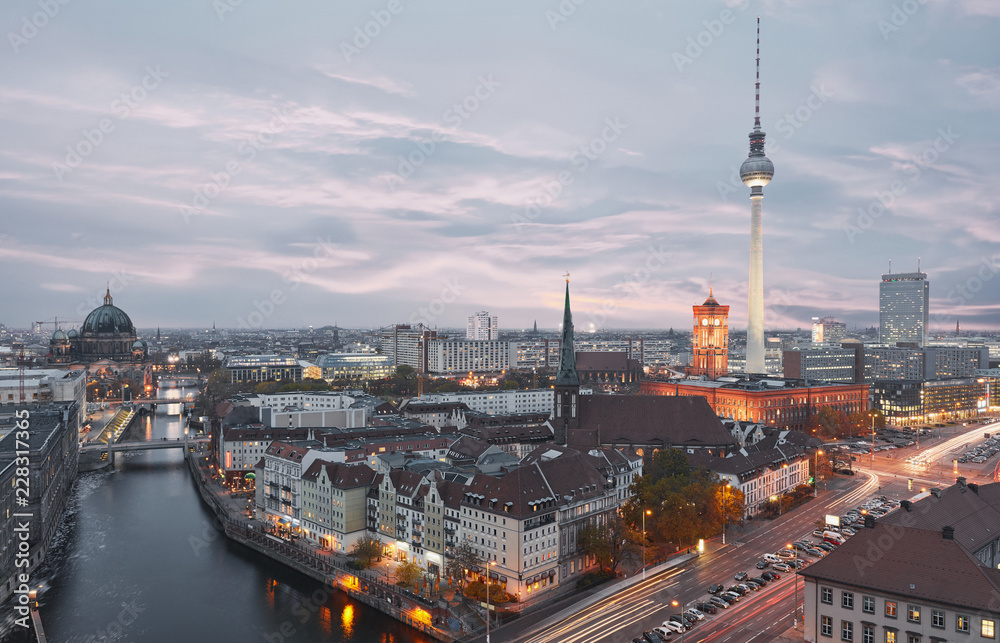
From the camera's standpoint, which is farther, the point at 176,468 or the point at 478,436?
Result: the point at 176,468

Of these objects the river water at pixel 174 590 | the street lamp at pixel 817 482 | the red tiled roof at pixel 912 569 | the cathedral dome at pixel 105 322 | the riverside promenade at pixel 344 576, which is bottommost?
the river water at pixel 174 590

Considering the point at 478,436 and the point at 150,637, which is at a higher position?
the point at 478,436

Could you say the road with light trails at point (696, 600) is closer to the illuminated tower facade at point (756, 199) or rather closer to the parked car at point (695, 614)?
the parked car at point (695, 614)

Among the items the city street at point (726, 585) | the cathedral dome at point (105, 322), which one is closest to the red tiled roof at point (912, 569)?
the city street at point (726, 585)

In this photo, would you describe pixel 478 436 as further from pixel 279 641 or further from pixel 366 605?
pixel 279 641

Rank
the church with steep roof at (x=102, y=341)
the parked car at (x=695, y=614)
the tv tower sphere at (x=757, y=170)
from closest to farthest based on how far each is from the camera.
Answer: the parked car at (x=695, y=614), the tv tower sphere at (x=757, y=170), the church with steep roof at (x=102, y=341)

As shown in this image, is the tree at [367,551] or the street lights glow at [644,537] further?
the tree at [367,551]

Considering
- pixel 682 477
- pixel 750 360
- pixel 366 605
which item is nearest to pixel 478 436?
pixel 682 477
